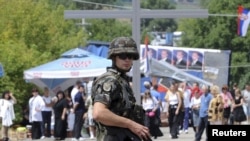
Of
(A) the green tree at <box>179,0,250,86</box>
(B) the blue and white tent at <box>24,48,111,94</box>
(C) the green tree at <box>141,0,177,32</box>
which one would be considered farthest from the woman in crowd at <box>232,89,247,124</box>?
(C) the green tree at <box>141,0,177,32</box>

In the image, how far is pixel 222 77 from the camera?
51344 mm

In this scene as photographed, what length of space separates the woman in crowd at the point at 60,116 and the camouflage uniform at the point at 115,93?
69.8 ft

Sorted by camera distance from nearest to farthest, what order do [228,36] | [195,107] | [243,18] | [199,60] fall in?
[195,107] → [243,18] → [199,60] → [228,36]

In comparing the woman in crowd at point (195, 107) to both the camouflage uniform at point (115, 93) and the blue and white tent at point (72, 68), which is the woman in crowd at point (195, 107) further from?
the camouflage uniform at point (115, 93)

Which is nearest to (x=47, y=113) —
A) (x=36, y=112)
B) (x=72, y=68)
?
(x=36, y=112)

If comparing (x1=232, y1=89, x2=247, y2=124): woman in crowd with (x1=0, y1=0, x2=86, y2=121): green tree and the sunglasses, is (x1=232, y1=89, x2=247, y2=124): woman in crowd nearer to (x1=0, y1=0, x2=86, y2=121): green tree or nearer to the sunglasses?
(x1=0, y1=0, x2=86, y2=121): green tree

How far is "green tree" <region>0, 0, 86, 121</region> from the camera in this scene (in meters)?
39.0

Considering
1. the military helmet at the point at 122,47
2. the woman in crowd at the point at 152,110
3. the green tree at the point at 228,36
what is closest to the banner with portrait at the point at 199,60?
the green tree at the point at 228,36

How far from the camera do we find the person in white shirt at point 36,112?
3041 cm

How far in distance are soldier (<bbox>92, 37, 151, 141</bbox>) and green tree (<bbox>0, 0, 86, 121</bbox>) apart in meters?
29.6

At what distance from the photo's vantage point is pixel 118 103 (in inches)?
322

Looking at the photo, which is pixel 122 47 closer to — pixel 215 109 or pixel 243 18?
pixel 215 109

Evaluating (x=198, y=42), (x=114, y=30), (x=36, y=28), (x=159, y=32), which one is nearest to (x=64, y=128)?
(x=36, y=28)

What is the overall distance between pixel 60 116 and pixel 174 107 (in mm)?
3358
